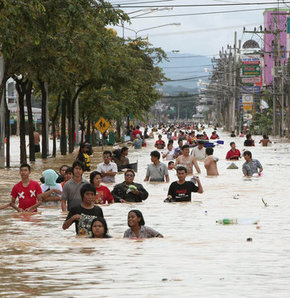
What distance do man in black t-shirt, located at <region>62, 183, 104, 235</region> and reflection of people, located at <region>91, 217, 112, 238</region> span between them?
12.1 inches

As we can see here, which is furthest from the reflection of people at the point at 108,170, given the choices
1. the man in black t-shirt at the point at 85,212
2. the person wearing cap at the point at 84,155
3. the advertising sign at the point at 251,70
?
the advertising sign at the point at 251,70

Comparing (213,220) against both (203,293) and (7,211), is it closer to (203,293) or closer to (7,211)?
(7,211)

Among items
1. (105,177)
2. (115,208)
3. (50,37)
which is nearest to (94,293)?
(115,208)

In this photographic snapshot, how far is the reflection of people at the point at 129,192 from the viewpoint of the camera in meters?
20.1

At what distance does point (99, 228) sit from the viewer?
1389 cm

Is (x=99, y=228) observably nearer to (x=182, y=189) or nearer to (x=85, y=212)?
(x=85, y=212)

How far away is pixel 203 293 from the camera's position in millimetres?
9656

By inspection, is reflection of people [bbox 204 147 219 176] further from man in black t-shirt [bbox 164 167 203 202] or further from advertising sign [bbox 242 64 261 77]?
advertising sign [bbox 242 64 261 77]

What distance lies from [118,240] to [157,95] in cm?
6310

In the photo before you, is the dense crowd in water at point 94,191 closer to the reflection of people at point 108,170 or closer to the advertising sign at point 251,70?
the reflection of people at point 108,170

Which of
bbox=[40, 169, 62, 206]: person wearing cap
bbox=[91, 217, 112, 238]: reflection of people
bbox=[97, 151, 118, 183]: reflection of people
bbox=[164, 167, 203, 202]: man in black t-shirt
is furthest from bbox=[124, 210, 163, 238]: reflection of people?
bbox=[97, 151, 118, 183]: reflection of people

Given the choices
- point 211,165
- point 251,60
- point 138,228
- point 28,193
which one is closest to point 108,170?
point 211,165

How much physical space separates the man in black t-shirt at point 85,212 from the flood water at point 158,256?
378 mm

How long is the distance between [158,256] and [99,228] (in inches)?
60.1
